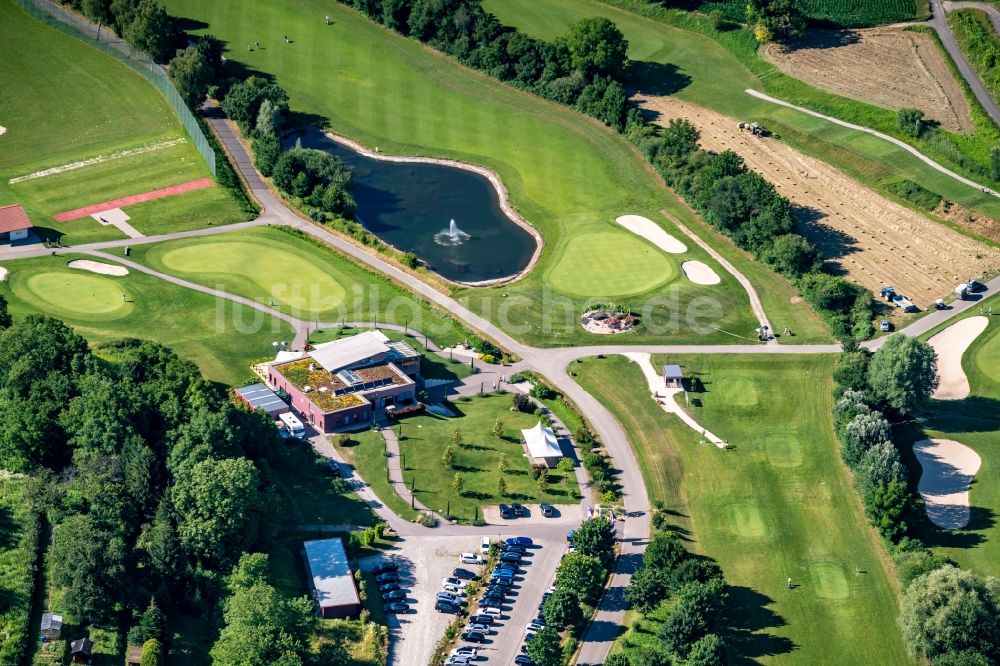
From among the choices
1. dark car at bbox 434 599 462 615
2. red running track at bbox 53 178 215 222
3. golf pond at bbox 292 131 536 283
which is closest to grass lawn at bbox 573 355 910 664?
dark car at bbox 434 599 462 615

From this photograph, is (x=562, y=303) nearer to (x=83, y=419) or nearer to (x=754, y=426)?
(x=754, y=426)

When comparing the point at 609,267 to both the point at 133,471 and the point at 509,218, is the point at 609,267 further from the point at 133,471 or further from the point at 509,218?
the point at 133,471

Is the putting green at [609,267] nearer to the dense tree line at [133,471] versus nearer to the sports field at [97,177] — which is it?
the sports field at [97,177]

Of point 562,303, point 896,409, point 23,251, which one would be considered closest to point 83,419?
point 23,251

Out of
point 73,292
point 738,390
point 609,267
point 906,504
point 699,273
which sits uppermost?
point 699,273

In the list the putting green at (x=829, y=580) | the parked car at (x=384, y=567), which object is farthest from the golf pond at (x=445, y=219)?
the putting green at (x=829, y=580)

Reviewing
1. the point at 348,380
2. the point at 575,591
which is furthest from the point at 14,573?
the point at 575,591

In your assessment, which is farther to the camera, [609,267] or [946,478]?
[609,267]
